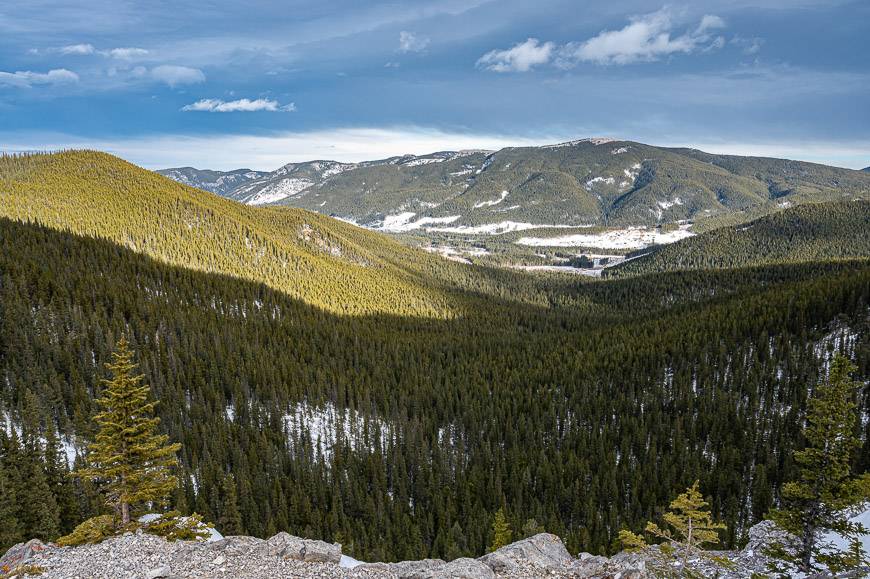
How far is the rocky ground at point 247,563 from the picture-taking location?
60.3ft

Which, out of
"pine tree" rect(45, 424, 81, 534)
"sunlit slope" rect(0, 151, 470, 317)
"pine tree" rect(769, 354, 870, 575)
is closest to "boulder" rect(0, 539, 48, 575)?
"pine tree" rect(45, 424, 81, 534)

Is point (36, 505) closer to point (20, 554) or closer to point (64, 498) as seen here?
point (64, 498)

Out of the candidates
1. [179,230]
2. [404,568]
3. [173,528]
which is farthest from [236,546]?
[179,230]

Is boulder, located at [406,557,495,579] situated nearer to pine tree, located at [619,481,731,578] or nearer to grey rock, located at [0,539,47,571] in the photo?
pine tree, located at [619,481,731,578]

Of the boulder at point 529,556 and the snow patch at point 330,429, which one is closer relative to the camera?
the boulder at point 529,556

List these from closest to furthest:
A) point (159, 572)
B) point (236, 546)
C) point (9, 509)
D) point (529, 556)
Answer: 1. point (159, 572)
2. point (236, 546)
3. point (529, 556)
4. point (9, 509)

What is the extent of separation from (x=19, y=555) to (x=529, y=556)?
23637mm

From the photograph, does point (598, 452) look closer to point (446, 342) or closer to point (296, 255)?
point (446, 342)

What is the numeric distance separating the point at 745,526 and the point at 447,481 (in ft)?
145

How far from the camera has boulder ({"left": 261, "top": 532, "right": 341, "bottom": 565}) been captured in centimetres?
2069

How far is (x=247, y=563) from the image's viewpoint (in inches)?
776

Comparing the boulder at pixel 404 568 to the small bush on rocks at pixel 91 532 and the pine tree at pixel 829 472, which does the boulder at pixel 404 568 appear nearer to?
the small bush on rocks at pixel 91 532

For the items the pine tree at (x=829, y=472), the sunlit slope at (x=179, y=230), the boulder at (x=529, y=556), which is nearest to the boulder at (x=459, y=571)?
the boulder at (x=529, y=556)

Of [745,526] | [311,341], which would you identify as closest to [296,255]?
[311,341]
